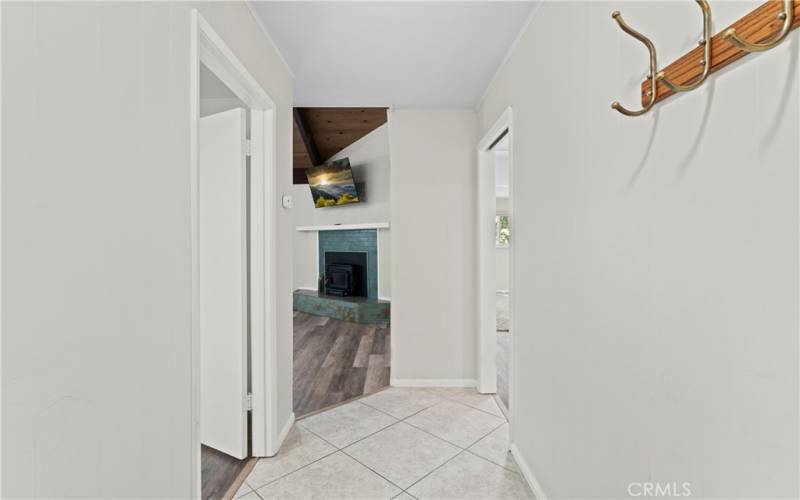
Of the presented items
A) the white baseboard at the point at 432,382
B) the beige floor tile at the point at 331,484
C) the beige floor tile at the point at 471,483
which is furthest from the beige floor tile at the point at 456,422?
the beige floor tile at the point at 331,484

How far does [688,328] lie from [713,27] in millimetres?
654

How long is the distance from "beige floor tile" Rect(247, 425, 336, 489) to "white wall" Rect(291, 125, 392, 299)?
137 inches

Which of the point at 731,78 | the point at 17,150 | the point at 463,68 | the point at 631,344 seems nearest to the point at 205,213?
the point at 17,150

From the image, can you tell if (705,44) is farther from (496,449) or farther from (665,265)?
(496,449)

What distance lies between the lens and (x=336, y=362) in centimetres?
393

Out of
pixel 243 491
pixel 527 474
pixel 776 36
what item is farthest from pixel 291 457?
pixel 776 36

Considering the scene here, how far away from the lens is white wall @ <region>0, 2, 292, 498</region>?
684 mm

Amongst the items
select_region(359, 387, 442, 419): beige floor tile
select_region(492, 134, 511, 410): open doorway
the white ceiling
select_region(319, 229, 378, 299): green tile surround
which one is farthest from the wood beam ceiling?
select_region(359, 387, 442, 419): beige floor tile

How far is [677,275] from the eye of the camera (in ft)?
2.89

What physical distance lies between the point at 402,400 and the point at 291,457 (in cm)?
103

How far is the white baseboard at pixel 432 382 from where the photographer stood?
322cm

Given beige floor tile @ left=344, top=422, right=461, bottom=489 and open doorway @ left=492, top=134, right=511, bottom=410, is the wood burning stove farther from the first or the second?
beige floor tile @ left=344, top=422, right=461, bottom=489

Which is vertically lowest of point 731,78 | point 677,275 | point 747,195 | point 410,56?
point 677,275

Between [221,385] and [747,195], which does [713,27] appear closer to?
[747,195]
